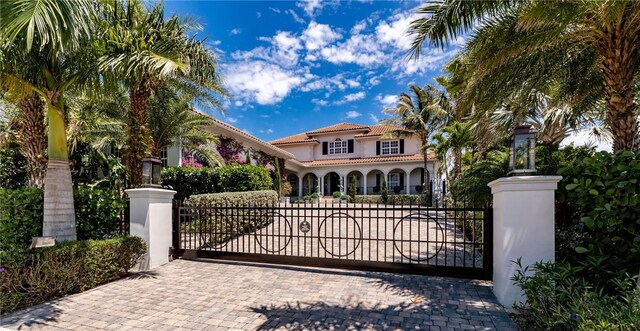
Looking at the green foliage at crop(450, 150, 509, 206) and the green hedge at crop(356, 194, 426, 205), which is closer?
the green foliage at crop(450, 150, 509, 206)

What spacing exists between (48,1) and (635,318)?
23.4ft

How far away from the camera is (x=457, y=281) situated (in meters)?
5.41

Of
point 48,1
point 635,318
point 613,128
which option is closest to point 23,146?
point 48,1

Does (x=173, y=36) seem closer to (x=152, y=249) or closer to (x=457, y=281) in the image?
(x=152, y=249)

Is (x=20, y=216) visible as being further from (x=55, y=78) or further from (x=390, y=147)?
(x=390, y=147)

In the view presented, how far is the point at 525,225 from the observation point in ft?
13.9

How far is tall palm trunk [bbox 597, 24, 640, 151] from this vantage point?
17.7 ft

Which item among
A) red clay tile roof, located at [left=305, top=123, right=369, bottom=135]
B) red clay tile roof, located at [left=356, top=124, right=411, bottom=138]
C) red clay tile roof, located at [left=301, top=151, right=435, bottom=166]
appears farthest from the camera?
red clay tile roof, located at [left=305, top=123, right=369, bottom=135]

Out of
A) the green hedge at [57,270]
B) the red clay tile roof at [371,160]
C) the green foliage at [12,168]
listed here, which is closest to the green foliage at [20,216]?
the green hedge at [57,270]

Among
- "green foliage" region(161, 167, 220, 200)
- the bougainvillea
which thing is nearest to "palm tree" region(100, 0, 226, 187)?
"green foliage" region(161, 167, 220, 200)

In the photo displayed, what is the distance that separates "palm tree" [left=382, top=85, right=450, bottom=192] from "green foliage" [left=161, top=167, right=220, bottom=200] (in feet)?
55.4

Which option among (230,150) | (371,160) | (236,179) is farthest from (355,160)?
(236,179)

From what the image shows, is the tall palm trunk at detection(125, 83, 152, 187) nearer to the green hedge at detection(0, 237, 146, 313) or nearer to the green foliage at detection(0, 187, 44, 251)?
the green foliage at detection(0, 187, 44, 251)

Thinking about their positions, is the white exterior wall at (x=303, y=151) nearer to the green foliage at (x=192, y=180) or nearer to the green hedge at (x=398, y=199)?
the green hedge at (x=398, y=199)
